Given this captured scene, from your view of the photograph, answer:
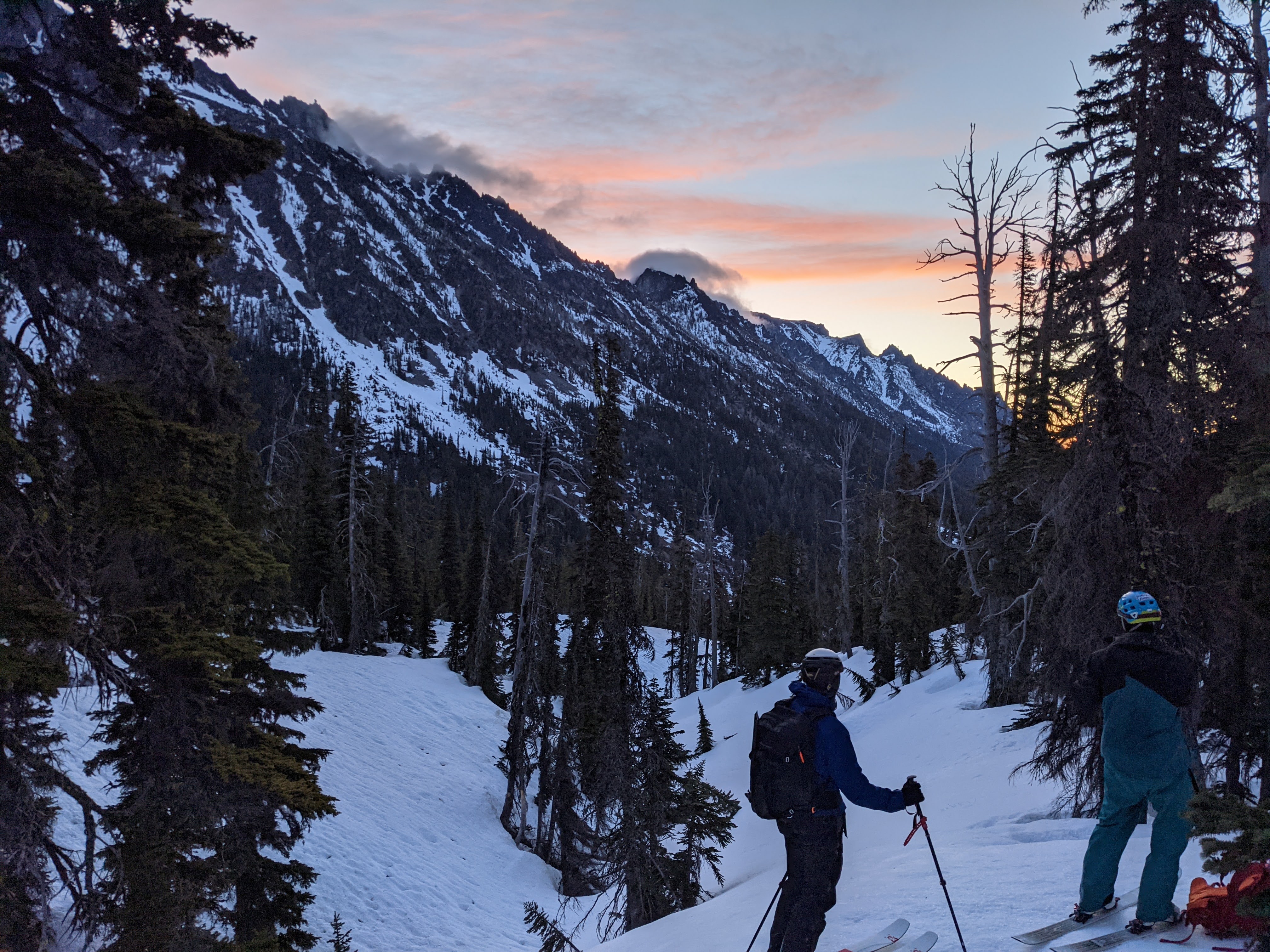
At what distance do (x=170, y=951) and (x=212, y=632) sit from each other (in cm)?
263

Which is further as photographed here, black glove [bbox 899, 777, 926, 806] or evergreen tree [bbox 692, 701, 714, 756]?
evergreen tree [bbox 692, 701, 714, 756]

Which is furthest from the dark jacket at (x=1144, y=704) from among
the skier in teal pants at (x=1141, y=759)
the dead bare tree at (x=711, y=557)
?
the dead bare tree at (x=711, y=557)

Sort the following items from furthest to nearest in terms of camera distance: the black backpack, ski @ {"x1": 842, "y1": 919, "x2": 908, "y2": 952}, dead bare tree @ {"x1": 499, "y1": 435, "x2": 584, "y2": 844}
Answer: dead bare tree @ {"x1": 499, "y1": 435, "x2": 584, "y2": 844}
ski @ {"x1": 842, "y1": 919, "x2": 908, "y2": 952}
the black backpack

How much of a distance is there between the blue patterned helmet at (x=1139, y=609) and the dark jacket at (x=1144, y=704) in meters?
0.10

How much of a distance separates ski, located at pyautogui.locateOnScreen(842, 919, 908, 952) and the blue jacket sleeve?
1.38m

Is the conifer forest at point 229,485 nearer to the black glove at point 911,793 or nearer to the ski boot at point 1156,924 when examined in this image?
the ski boot at point 1156,924

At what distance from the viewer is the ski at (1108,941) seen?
14.8 ft

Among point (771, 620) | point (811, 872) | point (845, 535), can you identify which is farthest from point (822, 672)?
point (771, 620)

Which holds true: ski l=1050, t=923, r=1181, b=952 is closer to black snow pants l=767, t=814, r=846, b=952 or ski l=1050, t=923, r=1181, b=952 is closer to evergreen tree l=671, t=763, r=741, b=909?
black snow pants l=767, t=814, r=846, b=952

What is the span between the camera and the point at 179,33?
7.39 m

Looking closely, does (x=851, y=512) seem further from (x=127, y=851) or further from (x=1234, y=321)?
(x=127, y=851)

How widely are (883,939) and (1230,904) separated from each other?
6.97 ft

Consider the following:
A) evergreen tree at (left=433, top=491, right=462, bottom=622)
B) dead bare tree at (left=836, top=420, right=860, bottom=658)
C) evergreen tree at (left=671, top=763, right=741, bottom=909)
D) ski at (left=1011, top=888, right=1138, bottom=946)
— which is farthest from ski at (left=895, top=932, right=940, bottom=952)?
evergreen tree at (left=433, top=491, right=462, bottom=622)

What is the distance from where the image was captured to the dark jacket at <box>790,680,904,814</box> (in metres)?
4.47
